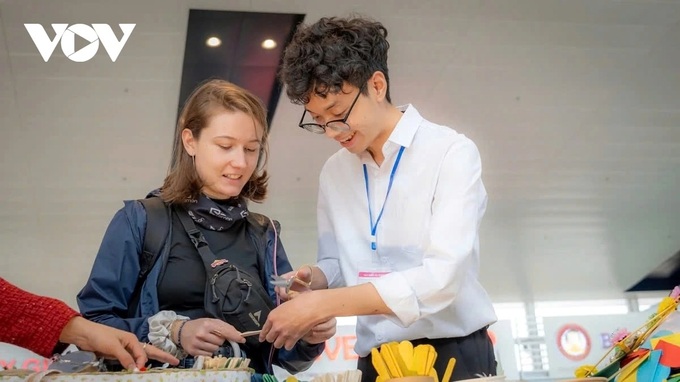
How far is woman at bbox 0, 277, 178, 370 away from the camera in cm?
127

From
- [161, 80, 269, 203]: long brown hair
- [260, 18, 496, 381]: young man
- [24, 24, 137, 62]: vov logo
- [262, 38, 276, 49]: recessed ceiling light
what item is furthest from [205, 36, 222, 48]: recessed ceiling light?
[260, 18, 496, 381]: young man

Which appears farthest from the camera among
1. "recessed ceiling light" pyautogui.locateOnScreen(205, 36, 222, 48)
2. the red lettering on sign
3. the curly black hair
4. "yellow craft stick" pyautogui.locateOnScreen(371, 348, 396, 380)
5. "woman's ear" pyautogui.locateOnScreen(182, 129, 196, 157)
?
the red lettering on sign

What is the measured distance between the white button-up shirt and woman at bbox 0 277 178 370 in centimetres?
49

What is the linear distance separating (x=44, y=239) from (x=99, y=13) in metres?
4.27

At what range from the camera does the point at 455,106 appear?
7.03m

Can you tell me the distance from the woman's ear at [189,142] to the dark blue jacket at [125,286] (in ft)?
0.69

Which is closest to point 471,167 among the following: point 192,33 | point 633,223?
point 192,33

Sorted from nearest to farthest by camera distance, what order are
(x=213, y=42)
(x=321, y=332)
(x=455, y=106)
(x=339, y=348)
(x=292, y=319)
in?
(x=292, y=319) < (x=321, y=332) < (x=213, y=42) < (x=455, y=106) < (x=339, y=348)

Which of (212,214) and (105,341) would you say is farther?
(212,214)

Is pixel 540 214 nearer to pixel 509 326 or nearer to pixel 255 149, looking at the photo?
pixel 509 326

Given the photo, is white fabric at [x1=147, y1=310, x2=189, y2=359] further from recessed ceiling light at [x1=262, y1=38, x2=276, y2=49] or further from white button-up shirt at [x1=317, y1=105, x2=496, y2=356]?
recessed ceiling light at [x1=262, y1=38, x2=276, y2=49]

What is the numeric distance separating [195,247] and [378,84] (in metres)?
0.59

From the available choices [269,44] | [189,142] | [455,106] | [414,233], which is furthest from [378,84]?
[455,106]

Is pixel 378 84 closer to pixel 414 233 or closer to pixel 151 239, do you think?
pixel 414 233
